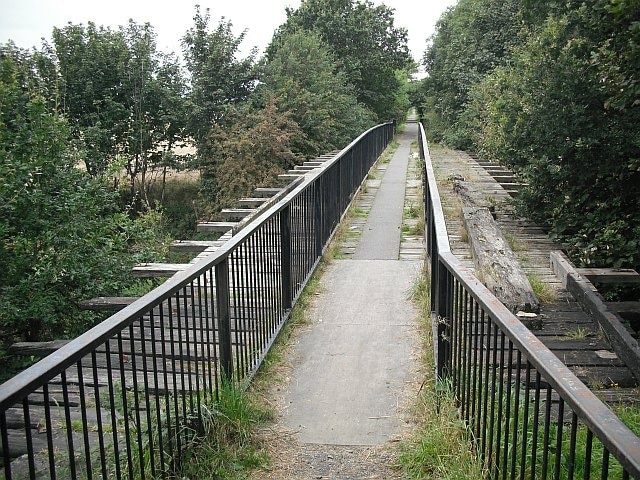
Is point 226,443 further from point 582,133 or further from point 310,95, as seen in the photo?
point 310,95

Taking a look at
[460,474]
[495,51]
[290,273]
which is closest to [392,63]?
[495,51]

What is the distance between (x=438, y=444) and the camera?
3.29m

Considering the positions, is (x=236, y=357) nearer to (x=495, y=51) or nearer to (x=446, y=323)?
(x=446, y=323)

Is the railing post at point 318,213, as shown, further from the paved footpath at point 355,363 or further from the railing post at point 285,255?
the railing post at point 285,255

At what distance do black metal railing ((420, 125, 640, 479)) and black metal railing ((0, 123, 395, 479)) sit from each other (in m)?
1.26

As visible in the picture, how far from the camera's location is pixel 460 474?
291 centimetres

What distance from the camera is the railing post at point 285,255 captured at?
541 cm

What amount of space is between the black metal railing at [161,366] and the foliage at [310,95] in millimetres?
13606

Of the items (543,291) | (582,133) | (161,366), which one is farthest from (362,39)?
(161,366)

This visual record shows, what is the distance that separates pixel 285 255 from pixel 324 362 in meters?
1.08

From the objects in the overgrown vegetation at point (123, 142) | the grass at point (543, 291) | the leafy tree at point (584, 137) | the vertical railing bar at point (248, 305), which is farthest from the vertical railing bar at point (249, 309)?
the overgrown vegetation at point (123, 142)

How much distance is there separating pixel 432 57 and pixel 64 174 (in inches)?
1500

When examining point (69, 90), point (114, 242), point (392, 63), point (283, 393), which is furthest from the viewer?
point (392, 63)

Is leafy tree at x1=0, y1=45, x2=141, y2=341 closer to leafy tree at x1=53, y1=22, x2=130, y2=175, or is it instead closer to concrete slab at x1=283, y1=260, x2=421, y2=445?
concrete slab at x1=283, y1=260, x2=421, y2=445
